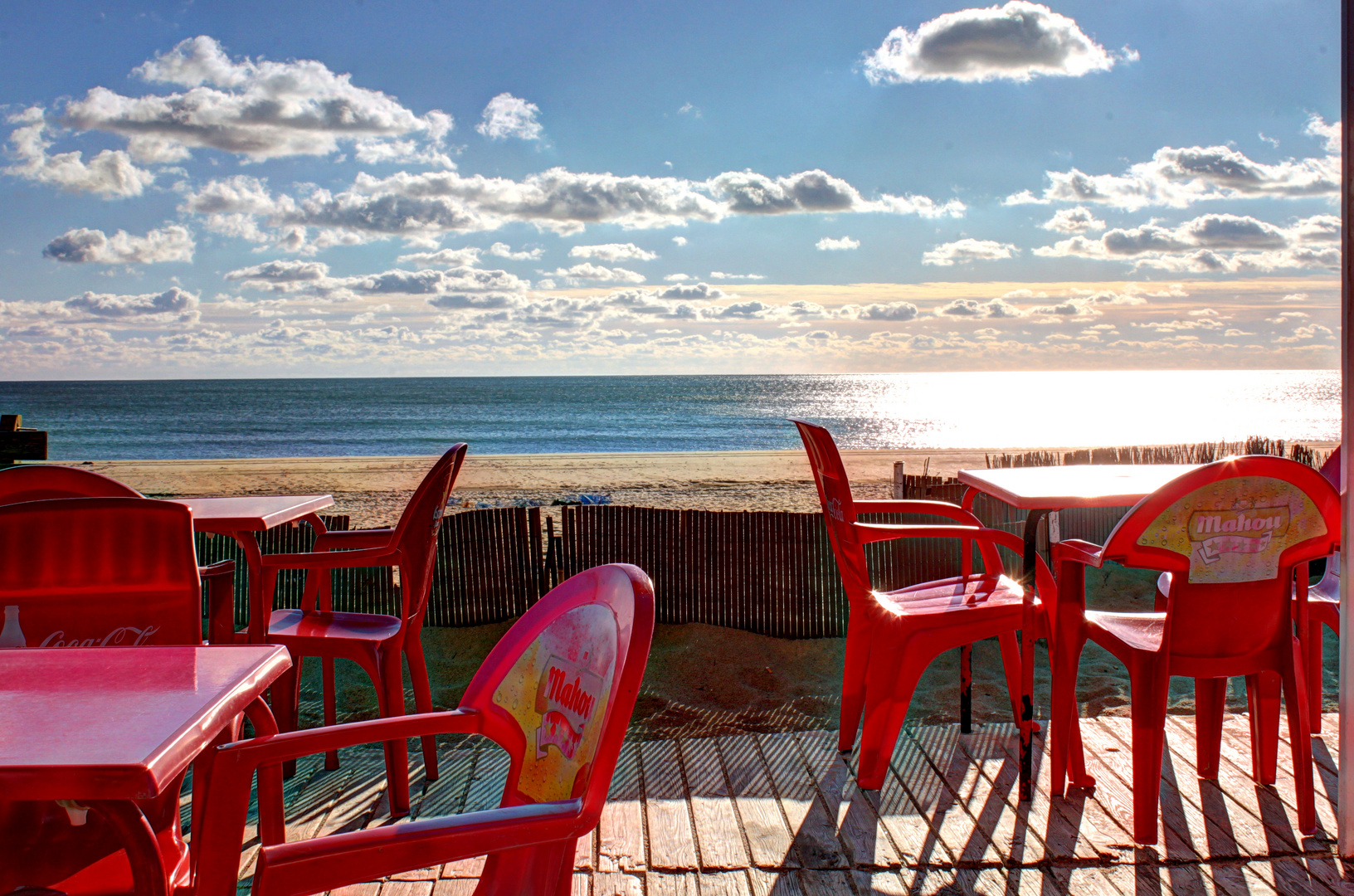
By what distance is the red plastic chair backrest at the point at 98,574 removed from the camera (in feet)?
5.97

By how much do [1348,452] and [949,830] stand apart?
1452 mm

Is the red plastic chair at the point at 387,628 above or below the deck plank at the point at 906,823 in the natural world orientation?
above

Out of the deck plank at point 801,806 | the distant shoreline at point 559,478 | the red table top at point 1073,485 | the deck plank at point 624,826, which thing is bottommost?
the distant shoreline at point 559,478

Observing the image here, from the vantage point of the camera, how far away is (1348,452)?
7.15 feet

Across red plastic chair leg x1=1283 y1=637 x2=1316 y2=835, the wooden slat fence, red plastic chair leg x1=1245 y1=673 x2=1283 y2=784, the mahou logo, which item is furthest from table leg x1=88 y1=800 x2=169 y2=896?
the wooden slat fence

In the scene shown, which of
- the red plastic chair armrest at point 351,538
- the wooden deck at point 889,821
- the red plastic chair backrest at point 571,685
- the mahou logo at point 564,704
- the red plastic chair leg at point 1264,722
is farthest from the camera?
the red plastic chair armrest at point 351,538

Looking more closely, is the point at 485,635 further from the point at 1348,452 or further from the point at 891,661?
the point at 1348,452

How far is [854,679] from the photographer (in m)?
3.10

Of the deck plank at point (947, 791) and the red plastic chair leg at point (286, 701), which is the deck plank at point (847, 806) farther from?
the red plastic chair leg at point (286, 701)

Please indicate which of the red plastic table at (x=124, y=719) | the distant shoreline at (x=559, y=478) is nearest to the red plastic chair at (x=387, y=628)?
the red plastic table at (x=124, y=719)

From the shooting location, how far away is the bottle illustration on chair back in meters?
1.84

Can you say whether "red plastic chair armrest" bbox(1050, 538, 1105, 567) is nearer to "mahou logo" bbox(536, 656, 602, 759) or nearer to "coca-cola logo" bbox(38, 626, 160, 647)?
"mahou logo" bbox(536, 656, 602, 759)

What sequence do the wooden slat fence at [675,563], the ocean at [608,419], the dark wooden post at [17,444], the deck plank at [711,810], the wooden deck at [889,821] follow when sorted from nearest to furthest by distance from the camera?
the wooden deck at [889,821] < the deck plank at [711,810] < the wooden slat fence at [675,563] < the dark wooden post at [17,444] < the ocean at [608,419]

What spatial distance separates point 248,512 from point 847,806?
2193 mm
